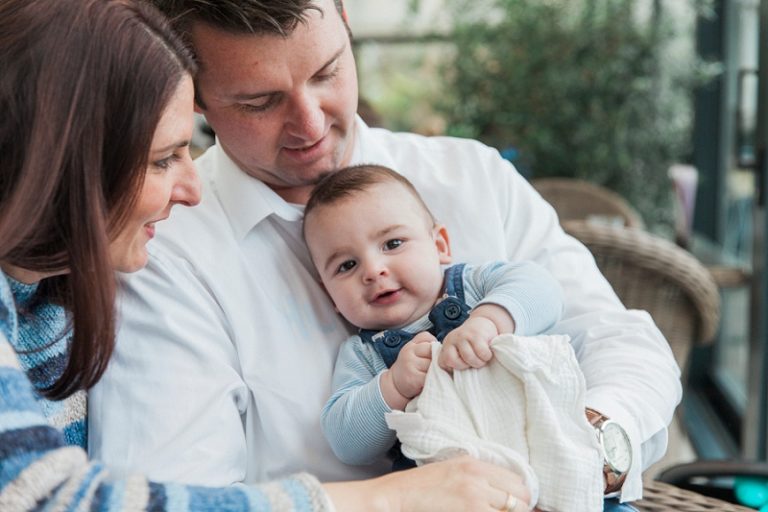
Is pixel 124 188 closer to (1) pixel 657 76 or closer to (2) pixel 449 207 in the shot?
(2) pixel 449 207

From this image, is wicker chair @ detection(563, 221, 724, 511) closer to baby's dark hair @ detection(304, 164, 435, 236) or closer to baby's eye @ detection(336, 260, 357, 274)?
baby's dark hair @ detection(304, 164, 435, 236)

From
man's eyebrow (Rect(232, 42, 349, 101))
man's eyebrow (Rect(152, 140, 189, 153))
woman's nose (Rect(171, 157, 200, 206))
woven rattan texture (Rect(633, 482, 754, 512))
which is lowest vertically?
woven rattan texture (Rect(633, 482, 754, 512))

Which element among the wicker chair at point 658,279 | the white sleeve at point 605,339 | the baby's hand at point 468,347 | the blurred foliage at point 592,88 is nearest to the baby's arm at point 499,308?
the baby's hand at point 468,347

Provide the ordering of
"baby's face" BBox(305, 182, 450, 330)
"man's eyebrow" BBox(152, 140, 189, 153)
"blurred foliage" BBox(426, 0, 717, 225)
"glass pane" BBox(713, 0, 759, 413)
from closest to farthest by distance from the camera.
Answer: "man's eyebrow" BBox(152, 140, 189, 153) → "baby's face" BBox(305, 182, 450, 330) → "glass pane" BBox(713, 0, 759, 413) → "blurred foliage" BBox(426, 0, 717, 225)

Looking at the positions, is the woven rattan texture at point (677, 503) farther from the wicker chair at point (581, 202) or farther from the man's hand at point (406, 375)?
the wicker chair at point (581, 202)

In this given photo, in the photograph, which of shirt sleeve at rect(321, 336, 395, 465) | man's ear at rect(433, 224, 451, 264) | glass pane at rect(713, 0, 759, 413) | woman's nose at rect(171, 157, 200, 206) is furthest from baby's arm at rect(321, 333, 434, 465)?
glass pane at rect(713, 0, 759, 413)

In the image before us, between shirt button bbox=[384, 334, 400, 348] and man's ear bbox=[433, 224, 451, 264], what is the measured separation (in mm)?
210

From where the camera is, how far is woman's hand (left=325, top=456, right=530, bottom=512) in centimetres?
121

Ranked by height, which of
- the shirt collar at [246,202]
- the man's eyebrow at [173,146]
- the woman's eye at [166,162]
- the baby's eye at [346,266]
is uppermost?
the man's eyebrow at [173,146]

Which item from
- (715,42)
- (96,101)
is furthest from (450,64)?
(96,101)

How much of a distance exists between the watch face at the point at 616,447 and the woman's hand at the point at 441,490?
216 millimetres

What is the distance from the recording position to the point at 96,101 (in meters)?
1.17

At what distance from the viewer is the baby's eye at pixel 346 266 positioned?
64.2 inches

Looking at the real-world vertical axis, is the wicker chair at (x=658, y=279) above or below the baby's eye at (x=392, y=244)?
below
